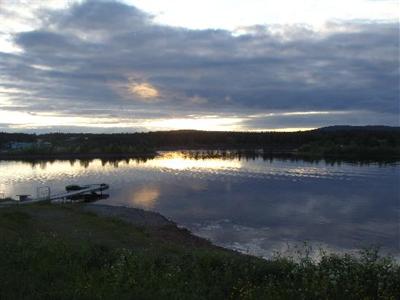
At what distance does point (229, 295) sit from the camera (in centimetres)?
876

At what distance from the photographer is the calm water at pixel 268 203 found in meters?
32.2

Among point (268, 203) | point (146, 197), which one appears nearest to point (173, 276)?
point (268, 203)

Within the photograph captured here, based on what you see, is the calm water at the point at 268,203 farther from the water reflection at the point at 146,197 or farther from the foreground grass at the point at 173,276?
the foreground grass at the point at 173,276

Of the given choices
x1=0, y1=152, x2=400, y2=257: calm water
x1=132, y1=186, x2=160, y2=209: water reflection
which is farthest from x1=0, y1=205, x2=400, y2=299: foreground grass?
x1=132, y1=186, x2=160, y2=209: water reflection

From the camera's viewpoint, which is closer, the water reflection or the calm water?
the calm water

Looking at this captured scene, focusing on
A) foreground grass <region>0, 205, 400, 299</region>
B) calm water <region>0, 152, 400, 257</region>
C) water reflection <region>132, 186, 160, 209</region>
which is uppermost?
foreground grass <region>0, 205, 400, 299</region>

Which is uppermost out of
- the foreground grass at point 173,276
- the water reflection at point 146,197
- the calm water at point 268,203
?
the foreground grass at point 173,276

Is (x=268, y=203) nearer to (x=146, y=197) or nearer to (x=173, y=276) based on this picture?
(x=146, y=197)

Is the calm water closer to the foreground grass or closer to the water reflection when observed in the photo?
the water reflection

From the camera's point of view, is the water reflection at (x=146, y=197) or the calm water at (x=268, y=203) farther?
the water reflection at (x=146, y=197)

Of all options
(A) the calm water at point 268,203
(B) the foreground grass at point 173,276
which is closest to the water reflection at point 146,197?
(A) the calm water at point 268,203

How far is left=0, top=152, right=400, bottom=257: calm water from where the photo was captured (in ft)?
106

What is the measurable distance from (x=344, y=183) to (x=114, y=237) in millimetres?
48011

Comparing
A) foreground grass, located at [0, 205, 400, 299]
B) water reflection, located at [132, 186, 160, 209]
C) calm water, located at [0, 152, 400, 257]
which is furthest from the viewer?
water reflection, located at [132, 186, 160, 209]
